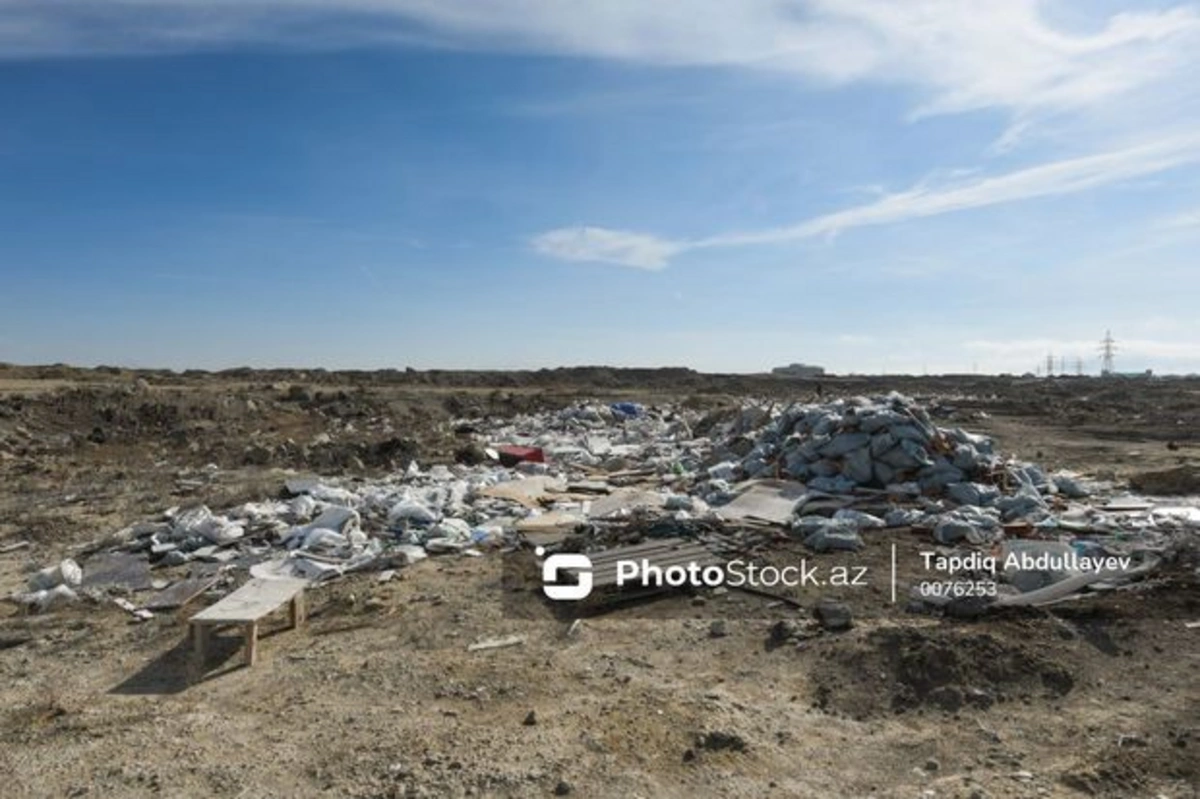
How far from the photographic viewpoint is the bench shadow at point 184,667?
5094 mm

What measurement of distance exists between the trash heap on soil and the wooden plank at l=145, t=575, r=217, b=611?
1.09 feet

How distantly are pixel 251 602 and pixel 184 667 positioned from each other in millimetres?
534

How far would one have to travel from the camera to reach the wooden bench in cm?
535

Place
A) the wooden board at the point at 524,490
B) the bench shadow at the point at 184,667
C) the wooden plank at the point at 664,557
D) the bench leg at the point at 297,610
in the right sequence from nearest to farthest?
the bench shadow at the point at 184,667
the bench leg at the point at 297,610
the wooden plank at the point at 664,557
the wooden board at the point at 524,490

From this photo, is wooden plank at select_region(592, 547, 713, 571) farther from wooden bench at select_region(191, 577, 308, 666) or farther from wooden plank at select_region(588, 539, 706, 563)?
wooden bench at select_region(191, 577, 308, 666)

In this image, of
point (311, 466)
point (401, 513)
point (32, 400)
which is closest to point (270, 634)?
point (401, 513)

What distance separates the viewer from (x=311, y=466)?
14188mm

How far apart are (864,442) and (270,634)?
658 centimetres

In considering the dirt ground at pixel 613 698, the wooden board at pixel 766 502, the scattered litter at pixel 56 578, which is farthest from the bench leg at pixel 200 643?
the wooden board at pixel 766 502

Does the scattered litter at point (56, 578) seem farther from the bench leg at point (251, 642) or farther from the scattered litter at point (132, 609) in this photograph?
the bench leg at point (251, 642)

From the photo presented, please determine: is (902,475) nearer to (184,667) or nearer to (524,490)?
(524,490)

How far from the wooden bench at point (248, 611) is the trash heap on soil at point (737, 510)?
127cm

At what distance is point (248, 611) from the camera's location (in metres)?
5.46

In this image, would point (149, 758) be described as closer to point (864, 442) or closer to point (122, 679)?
point (122, 679)
